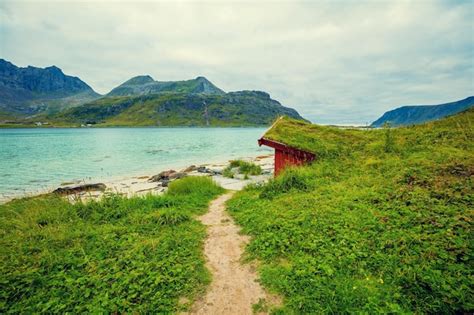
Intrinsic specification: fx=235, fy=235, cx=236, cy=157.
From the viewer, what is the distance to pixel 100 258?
577 centimetres

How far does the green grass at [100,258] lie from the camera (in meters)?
4.47

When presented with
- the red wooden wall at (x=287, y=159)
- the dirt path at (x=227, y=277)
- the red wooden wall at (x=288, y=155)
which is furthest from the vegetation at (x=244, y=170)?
the dirt path at (x=227, y=277)

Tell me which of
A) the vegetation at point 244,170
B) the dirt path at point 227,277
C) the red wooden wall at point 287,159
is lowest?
the vegetation at point 244,170

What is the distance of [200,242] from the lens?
22.5 feet

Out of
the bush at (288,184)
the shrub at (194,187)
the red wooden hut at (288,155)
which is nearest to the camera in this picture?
the bush at (288,184)

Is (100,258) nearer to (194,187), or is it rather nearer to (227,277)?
(227,277)

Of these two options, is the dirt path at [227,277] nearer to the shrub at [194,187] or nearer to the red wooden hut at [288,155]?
the shrub at [194,187]

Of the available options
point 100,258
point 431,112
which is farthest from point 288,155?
point 431,112

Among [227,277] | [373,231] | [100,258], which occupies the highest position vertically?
[373,231]

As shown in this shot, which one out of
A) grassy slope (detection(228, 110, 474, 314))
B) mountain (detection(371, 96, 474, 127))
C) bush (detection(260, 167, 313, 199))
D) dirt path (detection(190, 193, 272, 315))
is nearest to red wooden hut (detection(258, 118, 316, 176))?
grassy slope (detection(228, 110, 474, 314))

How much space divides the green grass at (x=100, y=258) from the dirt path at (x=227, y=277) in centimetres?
28

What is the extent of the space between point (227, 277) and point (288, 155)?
959 cm

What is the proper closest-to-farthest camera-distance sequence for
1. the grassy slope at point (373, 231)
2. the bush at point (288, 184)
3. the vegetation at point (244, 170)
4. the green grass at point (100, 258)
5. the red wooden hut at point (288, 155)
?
1. the grassy slope at point (373, 231)
2. the green grass at point (100, 258)
3. the bush at point (288, 184)
4. the red wooden hut at point (288, 155)
5. the vegetation at point (244, 170)

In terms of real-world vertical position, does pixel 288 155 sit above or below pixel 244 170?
above
